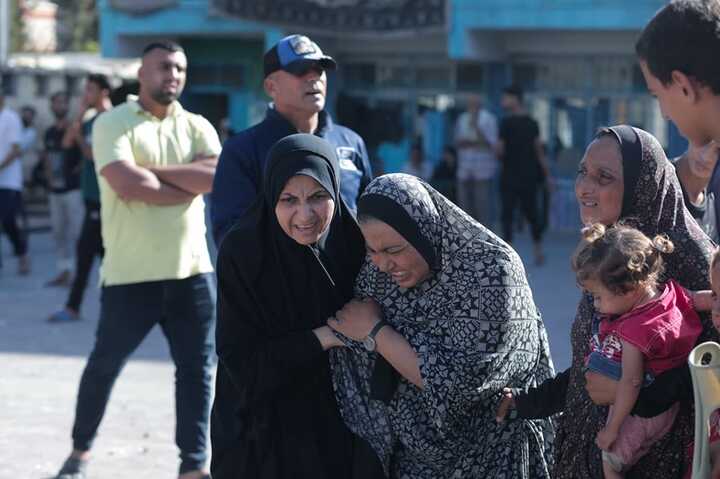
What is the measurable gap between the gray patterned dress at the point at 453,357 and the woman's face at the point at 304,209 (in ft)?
0.64

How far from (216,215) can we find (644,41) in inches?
93.0

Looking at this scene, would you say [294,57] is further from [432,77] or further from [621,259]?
[432,77]

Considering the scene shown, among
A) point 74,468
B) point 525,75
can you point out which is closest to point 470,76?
point 525,75

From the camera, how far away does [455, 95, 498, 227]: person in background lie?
13.8 metres

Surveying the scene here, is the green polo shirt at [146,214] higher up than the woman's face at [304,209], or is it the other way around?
the woman's face at [304,209]

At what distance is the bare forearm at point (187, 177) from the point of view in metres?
5.49

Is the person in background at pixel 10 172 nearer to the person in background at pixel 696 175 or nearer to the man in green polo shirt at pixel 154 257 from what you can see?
the man in green polo shirt at pixel 154 257

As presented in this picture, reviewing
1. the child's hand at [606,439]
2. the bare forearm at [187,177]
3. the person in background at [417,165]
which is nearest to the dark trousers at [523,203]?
the person in background at [417,165]

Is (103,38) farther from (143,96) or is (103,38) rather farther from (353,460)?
(353,460)

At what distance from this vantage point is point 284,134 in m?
4.84

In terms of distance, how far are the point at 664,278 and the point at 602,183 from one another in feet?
0.99

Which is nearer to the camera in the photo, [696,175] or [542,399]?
[542,399]

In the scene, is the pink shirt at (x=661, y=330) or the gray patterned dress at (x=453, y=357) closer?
the pink shirt at (x=661, y=330)

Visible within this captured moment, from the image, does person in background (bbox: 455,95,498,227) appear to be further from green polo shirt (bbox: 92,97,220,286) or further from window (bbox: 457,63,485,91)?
green polo shirt (bbox: 92,97,220,286)
